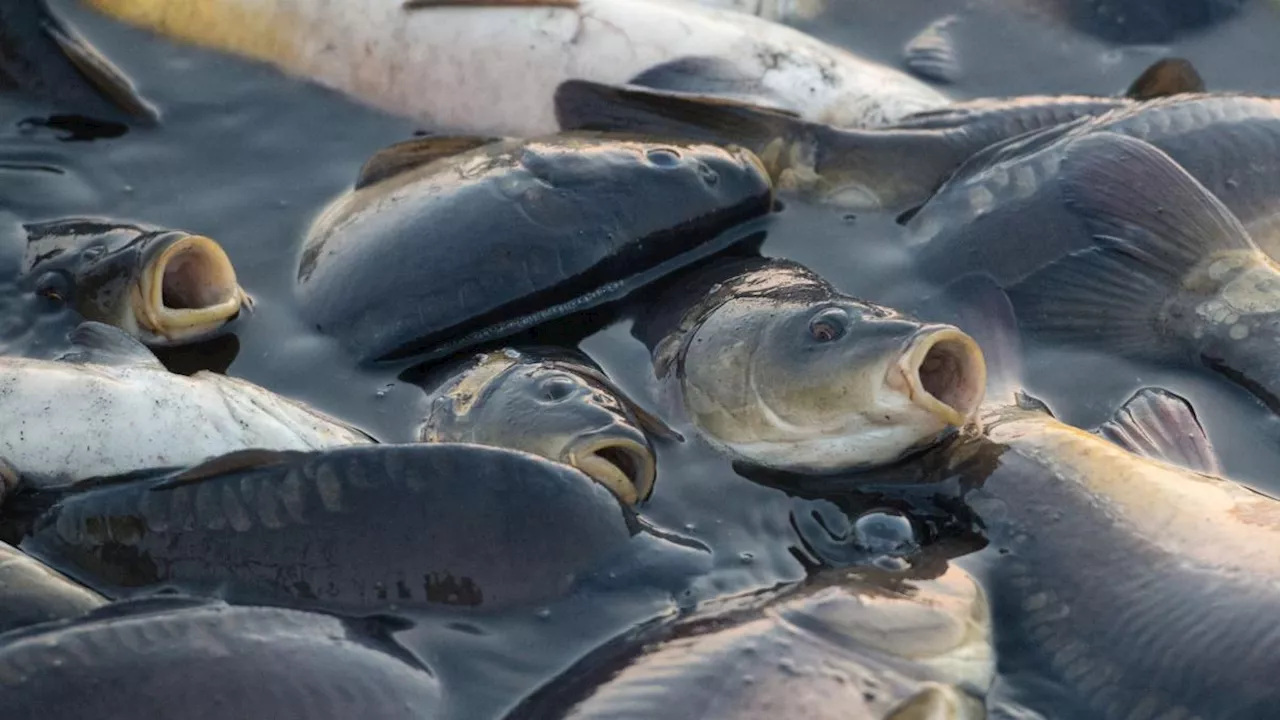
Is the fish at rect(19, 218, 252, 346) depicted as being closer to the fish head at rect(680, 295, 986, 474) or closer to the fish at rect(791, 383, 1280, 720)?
the fish head at rect(680, 295, 986, 474)

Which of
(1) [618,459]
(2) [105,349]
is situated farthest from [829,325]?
(2) [105,349]

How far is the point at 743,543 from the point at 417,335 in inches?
42.0

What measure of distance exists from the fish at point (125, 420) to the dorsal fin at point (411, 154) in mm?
1061

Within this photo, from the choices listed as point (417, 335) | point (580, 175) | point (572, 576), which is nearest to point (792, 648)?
point (572, 576)

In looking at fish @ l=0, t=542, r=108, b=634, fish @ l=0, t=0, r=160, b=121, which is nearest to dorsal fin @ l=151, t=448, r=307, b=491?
fish @ l=0, t=542, r=108, b=634

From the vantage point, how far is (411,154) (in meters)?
4.61

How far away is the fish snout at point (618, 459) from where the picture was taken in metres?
3.35

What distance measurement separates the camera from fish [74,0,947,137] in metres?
5.03

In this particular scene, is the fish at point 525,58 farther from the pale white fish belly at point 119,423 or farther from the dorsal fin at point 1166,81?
the pale white fish belly at point 119,423

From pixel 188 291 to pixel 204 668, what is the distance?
1.73 meters

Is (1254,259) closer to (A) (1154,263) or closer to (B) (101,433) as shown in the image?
(A) (1154,263)

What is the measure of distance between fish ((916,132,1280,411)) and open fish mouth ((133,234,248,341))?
1919 mm

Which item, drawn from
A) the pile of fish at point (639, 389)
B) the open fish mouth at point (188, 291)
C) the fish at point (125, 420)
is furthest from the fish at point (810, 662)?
the open fish mouth at point (188, 291)

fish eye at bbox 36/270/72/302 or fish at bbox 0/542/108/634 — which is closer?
fish at bbox 0/542/108/634
